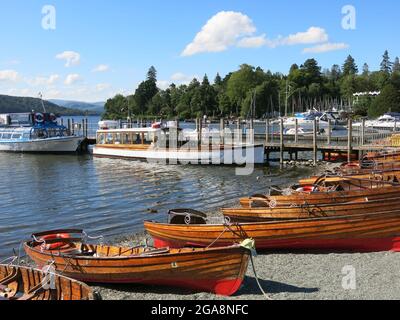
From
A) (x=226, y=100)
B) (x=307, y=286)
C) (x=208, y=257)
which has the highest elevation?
(x=226, y=100)

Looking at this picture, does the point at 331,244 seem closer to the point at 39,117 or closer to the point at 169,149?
the point at 169,149

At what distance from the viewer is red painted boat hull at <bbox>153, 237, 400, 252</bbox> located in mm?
13508

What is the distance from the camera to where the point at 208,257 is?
10602 mm

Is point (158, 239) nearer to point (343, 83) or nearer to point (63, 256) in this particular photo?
point (63, 256)

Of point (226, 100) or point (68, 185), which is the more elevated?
point (226, 100)

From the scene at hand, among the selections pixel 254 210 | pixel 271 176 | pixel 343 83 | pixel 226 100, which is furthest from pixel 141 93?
pixel 254 210

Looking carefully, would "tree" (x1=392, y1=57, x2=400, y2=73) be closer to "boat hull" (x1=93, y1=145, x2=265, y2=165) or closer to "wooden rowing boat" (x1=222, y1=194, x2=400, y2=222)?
"boat hull" (x1=93, y1=145, x2=265, y2=165)

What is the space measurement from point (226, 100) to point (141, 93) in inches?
1593

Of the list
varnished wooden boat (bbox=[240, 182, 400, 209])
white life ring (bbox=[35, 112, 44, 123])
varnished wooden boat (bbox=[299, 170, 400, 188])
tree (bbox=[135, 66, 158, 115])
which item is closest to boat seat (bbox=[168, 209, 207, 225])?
varnished wooden boat (bbox=[240, 182, 400, 209])

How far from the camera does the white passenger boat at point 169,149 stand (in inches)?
1512

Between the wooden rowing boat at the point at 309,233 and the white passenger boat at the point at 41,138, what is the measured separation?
4062cm

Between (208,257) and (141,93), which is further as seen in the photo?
(141,93)
